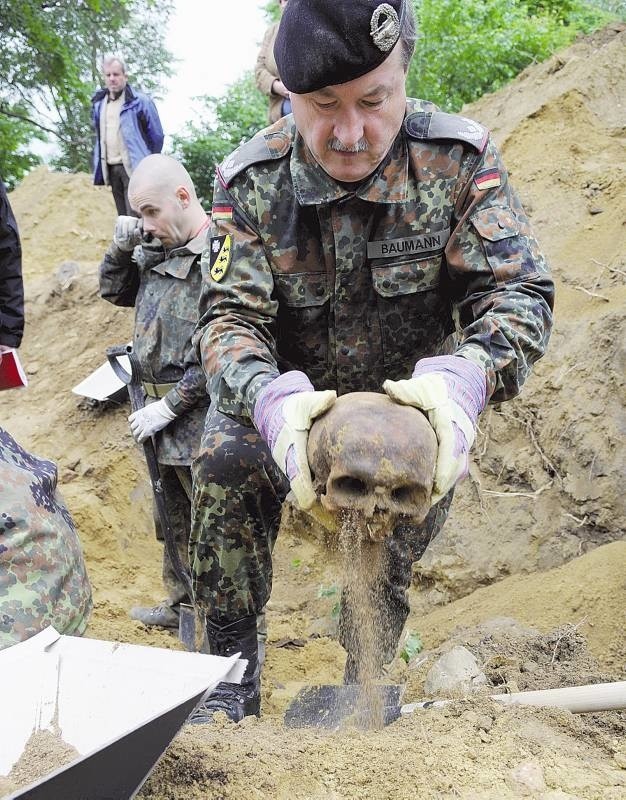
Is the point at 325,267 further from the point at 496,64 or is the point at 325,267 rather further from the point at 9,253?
the point at 496,64

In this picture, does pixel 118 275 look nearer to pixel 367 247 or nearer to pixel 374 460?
pixel 367 247

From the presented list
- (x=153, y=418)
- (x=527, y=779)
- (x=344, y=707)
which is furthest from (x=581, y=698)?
(x=153, y=418)

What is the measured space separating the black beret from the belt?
179 cm

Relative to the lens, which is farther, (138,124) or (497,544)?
(138,124)

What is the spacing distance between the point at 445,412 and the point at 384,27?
0.96 metres


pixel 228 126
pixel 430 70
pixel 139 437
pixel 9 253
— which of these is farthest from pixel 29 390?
pixel 228 126

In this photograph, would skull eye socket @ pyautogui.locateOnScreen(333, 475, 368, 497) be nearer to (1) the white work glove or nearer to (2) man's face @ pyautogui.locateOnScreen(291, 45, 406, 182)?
(2) man's face @ pyautogui.locateOnScreen(291, 45, 406, 182)

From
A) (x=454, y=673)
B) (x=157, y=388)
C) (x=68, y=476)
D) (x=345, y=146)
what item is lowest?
(x=68, y=476)

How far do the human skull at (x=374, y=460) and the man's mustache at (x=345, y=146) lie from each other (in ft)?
2.51

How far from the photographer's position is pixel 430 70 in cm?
998

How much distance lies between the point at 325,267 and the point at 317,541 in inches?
105

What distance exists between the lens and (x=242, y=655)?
246 cm

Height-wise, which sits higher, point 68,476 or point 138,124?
point 138,124

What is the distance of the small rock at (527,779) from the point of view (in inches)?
61.6
